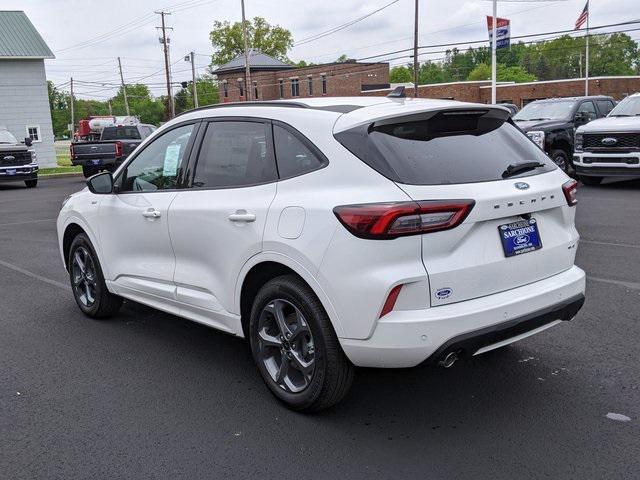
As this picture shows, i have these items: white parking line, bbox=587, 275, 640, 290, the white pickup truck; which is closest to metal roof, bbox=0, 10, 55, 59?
the white pickup truck

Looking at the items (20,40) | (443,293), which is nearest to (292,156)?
(443,293)

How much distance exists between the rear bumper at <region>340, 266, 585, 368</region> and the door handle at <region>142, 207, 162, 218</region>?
6.29 feet

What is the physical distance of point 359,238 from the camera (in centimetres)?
324

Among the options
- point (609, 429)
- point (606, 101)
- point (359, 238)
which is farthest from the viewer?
point (606, 101)

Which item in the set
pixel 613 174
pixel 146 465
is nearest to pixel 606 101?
pixel 613 174

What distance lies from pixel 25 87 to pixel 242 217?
106ft

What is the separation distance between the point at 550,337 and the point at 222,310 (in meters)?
2.49

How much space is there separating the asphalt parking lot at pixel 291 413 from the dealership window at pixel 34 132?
2946 cm

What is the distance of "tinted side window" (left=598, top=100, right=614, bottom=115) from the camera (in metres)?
16.9

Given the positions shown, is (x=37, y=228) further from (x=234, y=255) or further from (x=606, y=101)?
(x=606, y=101)

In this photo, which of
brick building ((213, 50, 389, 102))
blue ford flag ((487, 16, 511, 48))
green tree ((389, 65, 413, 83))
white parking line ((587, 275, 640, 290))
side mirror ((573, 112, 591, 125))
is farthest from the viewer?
green tree ((389, 65, 413, 83))

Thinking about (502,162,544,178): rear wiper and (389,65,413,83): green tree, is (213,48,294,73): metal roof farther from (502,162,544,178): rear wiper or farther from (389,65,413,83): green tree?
(502,162,544,178): rear wiper

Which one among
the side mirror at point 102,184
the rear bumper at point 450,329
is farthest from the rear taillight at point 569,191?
the side mirror at point 102,184

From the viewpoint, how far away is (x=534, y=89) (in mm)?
55719
